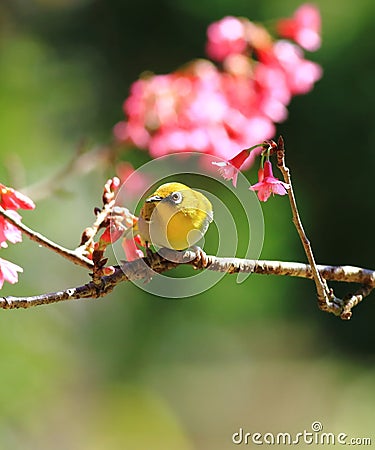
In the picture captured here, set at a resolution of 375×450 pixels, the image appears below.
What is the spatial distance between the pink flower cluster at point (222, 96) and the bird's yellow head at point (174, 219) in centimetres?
89

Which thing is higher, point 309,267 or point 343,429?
point 343,429

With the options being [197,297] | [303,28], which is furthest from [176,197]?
[197,297]

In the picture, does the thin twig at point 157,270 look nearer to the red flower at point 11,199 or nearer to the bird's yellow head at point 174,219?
the bird's yellow head at point 174,219

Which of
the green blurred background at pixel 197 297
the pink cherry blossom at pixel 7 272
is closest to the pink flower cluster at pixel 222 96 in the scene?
the pink cherry blossom at pixel 7 272

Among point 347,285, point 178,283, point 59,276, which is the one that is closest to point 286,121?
point 347,285

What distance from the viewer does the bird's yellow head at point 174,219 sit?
0.76 meters

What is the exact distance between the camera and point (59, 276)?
398 cm

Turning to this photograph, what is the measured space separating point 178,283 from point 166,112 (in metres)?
0.89

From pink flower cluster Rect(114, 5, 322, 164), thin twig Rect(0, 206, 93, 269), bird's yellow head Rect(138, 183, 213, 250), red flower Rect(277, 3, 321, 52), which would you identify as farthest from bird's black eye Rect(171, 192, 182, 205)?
red flower Rect(277, 3, 321, 52)

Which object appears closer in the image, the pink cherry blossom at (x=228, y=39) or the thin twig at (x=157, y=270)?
the thin twig at (x=157, y=270)

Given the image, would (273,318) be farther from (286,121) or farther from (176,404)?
(286,121)

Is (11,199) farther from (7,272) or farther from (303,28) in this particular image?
(303,28)

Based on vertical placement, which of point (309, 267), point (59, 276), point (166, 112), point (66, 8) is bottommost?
point (309, 267)

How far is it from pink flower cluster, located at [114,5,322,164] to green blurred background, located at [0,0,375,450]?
80.7 inches
